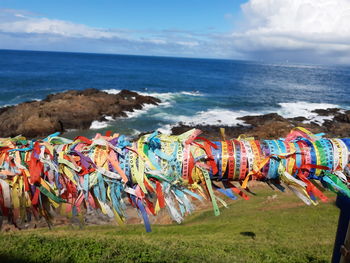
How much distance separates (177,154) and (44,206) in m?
1.10

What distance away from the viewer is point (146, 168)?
1.95 meters

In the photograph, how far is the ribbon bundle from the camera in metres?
1.91

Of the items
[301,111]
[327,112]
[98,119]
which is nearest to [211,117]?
[98,119]

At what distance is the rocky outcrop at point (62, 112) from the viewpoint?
24.7m

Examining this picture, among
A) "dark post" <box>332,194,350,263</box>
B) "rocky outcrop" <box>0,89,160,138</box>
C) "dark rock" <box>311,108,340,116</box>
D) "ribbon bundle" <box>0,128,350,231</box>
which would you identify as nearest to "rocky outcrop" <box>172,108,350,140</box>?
"dark rock" <box>311,108,340,116</box>

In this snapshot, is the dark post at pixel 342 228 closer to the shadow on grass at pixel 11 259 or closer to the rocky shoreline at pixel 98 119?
the shadow on grass at pixel 11 259

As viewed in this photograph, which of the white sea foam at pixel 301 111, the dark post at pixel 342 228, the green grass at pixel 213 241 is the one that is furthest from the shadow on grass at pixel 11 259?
the white sea foam at pixel 301 111

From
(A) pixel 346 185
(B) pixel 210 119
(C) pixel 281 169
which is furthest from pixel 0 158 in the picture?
(B) pixel 210 119

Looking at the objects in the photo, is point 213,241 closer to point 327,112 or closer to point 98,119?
point 98,119

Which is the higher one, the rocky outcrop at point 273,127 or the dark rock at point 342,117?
the dark rock at point 342,117

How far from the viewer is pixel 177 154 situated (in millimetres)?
1949

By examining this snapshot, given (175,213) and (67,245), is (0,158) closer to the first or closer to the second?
(175,213)

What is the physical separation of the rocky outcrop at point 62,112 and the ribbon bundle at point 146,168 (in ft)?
81.5

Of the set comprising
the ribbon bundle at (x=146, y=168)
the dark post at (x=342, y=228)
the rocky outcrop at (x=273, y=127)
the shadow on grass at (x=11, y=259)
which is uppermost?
the ribbon bundle at (x=146, y=168)
